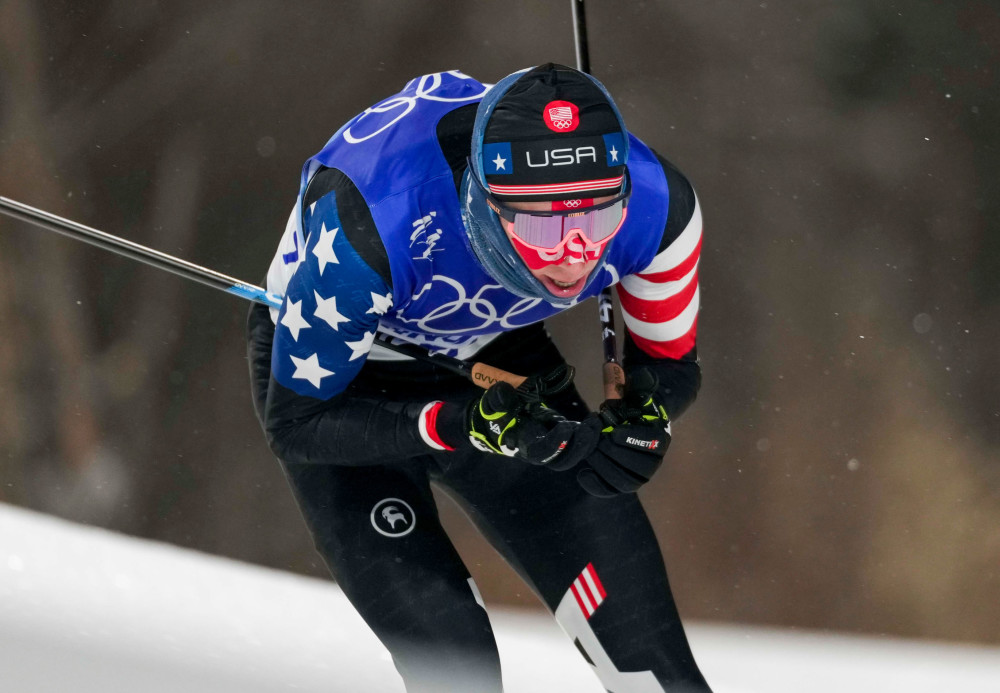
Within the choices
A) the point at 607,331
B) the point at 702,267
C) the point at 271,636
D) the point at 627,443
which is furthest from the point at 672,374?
the point at 702,267

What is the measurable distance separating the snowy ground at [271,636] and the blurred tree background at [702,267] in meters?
1.93

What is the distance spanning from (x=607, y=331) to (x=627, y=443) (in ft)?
1.20

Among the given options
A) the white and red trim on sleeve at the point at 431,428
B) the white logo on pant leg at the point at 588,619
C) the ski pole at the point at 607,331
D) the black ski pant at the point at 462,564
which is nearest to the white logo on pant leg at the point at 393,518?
the black ski pant at the point at 462,564

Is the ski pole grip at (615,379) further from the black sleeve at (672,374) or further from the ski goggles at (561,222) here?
the ski goggles at (561,222)

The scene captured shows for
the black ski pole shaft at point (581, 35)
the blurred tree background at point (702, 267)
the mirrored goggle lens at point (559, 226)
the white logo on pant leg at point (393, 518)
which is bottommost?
the blurred tree background at point (702, 267)

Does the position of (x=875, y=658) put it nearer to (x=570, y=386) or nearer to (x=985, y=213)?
(x=570, y=386)

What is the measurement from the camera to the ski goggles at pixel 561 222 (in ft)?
6.09

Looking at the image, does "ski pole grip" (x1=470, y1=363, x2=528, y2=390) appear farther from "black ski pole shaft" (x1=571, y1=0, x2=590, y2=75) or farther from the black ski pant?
"black ski pole shaft" (x1=571, y1=0, x2=590, y2=75)

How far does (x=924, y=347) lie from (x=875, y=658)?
2.34 m

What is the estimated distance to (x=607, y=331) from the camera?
2.34 m

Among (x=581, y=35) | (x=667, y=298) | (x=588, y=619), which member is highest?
(x=581, y=35)

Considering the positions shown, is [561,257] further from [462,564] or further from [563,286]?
[462,564]

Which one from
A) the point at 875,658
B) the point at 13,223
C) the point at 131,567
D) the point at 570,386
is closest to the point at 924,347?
the point at 875,658

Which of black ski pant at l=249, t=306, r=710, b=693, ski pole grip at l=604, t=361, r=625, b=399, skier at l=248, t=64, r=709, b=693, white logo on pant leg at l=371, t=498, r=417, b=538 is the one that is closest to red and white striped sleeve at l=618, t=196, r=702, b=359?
skier at l=248, t=64, r=709, b=693
